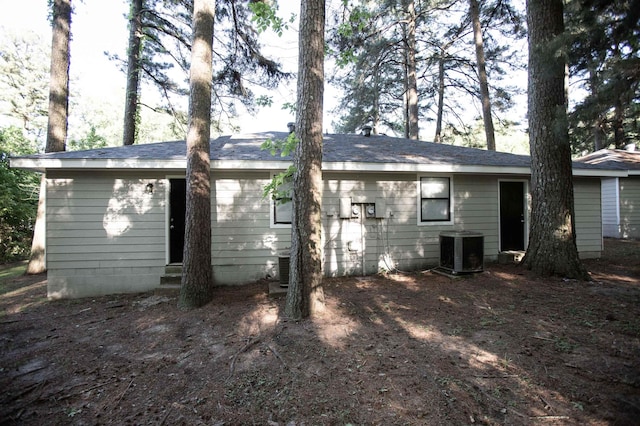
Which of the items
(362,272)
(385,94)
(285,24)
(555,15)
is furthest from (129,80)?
(385,94)

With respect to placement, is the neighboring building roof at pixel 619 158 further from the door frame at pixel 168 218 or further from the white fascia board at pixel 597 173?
the door frame at pixel 168 218

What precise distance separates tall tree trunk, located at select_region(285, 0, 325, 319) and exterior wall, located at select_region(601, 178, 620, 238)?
14.3 m

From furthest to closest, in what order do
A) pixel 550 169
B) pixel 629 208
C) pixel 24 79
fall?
1. pixel 24 79
2. pixel 629 208
3. pixel 550 169

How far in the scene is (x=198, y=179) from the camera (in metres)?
4.75

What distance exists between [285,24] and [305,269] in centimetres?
402

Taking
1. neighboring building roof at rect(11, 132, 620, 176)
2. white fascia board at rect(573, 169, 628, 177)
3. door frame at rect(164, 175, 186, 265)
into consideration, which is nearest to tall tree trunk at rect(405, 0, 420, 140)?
neighboring building roof at rect(11, 132, 620, 176)

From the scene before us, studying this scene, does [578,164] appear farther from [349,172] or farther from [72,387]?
[72,387]

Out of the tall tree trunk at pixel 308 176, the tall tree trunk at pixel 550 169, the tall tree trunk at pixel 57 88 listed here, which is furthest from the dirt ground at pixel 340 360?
the tall tree trunk at pixel 57 88

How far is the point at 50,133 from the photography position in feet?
25.5

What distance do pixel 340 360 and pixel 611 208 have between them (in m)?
15.6

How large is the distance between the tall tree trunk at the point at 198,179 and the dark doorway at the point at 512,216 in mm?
7037

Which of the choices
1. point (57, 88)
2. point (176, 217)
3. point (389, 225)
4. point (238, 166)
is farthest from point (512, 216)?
point (57, 88)

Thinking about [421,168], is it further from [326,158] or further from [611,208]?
[611,208]

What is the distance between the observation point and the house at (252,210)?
5.77 m
